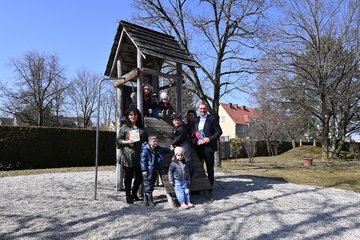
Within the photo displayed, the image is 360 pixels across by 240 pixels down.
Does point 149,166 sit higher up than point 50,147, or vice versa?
point 50,147

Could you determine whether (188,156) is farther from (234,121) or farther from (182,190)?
(234,121)

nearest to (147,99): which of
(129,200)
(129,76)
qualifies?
(129,76)

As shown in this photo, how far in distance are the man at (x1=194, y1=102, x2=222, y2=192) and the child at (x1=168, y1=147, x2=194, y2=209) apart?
2.71 feet

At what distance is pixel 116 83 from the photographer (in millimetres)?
8047

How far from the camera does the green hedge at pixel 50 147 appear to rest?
50.7 ft

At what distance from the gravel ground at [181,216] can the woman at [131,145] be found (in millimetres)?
495

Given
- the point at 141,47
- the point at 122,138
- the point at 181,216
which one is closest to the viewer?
the point at 181,216

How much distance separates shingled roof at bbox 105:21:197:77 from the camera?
7.30 metres

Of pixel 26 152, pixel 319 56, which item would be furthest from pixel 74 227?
pixel 319 56

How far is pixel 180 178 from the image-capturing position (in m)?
6.10

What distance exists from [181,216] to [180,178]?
3.15 ft

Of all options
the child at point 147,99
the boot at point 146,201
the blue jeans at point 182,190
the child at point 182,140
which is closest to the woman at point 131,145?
the boot at point 146,201

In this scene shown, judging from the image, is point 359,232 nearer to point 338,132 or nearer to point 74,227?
point 74,227

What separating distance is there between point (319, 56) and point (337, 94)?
126 inches
